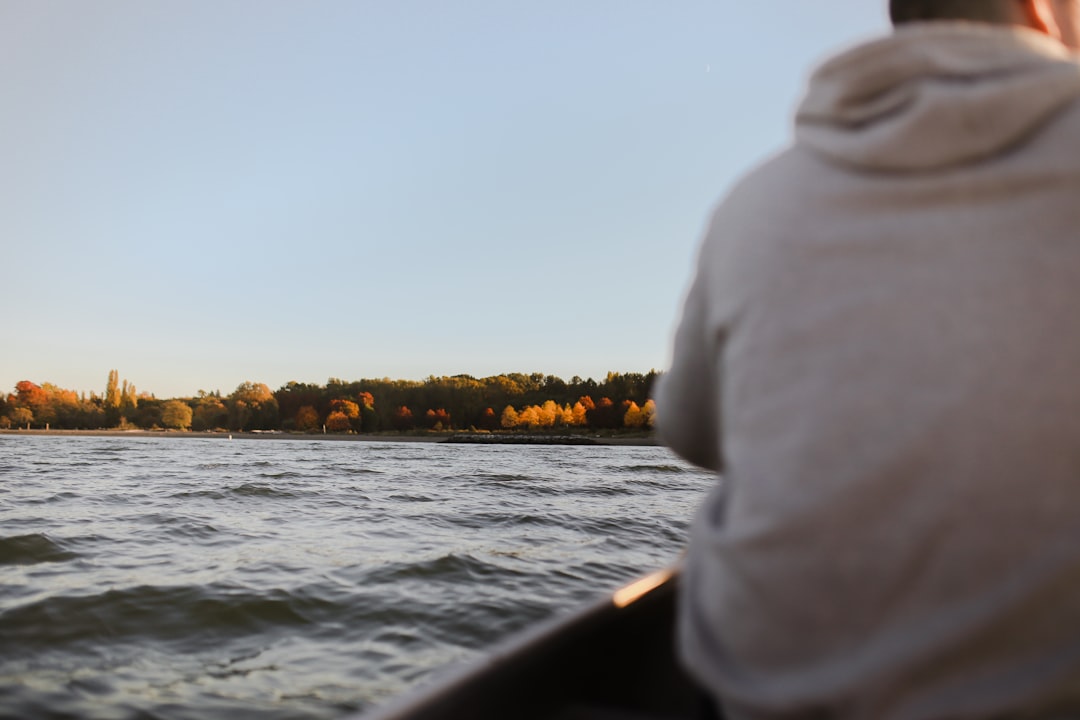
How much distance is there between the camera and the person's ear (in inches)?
48.4

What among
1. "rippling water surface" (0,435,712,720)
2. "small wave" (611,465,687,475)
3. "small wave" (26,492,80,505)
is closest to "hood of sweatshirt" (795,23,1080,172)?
"rippling water surface" (0,435,712,720)

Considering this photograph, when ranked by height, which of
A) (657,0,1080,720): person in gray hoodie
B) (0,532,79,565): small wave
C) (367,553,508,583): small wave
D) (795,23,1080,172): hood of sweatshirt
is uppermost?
(795,23,1080,172): hood of sweatshirt

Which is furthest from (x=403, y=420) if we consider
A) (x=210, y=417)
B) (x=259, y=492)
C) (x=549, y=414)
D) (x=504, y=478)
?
(x=259, y=492)

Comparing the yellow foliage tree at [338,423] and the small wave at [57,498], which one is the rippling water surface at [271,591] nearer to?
the small wave at [57,498]

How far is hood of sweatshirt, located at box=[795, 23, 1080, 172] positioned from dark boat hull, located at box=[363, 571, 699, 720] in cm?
135

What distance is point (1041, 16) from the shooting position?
4.12 ft

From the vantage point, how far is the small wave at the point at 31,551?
22.4 feet

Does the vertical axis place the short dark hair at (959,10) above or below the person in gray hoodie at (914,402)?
above

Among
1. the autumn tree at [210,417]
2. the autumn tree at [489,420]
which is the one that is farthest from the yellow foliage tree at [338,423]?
the autumn tree at [489,420]

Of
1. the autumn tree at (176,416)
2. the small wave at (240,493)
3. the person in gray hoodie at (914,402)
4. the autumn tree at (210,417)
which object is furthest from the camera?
the autumn tree at (210,417)

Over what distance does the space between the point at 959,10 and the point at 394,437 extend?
101582 mm

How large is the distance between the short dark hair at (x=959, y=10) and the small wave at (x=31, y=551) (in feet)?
26.4

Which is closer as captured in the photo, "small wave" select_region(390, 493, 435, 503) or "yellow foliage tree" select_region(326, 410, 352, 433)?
"small wave" select_region(390, 493, 435, 503)

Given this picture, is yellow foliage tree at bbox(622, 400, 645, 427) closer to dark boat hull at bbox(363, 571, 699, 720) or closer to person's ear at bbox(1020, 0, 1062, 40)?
dark boat hull at bbox(363, 571, 699, 720)
